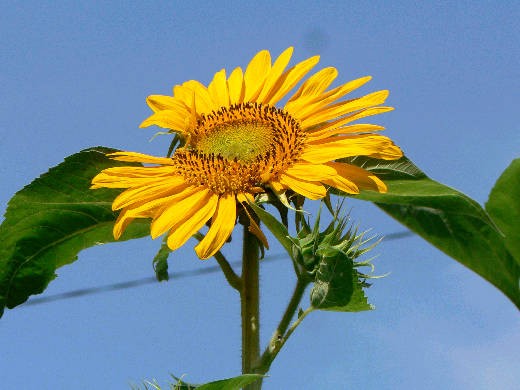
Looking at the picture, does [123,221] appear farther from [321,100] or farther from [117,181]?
[321,100]

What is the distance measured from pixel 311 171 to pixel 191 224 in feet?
0.79

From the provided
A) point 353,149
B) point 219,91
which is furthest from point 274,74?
point 353,149

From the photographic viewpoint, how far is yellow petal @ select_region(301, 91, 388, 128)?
1.67 m

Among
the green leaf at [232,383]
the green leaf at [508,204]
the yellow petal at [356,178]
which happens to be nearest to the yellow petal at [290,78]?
the yellow petal at [356,178]

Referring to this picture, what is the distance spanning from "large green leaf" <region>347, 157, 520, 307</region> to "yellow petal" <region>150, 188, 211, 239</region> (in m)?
0.32

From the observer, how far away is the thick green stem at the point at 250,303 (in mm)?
1385

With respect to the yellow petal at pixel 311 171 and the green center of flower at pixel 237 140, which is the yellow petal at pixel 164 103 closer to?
the green center of flower at pixel 237 140

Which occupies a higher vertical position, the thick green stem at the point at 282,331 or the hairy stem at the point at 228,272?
the hairy stem at the point at 228,272

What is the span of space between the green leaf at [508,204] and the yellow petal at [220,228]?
0.46 metres

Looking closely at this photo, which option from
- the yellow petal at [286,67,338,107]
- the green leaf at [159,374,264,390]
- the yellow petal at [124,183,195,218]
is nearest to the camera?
the green leaf at [159,374,264,390]

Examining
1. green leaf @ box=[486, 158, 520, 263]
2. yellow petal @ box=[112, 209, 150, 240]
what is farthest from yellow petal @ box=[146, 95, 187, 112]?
green leaf @ box=[486, 158, 520, 263]

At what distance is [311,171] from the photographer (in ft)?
5.07

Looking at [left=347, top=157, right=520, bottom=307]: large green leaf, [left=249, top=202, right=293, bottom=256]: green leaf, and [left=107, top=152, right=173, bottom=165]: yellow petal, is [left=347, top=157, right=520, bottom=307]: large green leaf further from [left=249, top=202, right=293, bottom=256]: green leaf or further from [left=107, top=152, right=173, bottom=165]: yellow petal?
[left=107, top=152, right=173, bottom=165]: yellow petal

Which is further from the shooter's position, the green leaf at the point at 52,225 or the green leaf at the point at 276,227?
the green leaf at the point at 52,225
